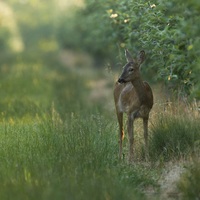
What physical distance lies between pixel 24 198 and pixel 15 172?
1.18 metres

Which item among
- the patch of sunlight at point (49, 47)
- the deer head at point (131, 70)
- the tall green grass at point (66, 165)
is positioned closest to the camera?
the tall green grass at point (66, 165)

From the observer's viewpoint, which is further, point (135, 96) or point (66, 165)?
point (135, 96)

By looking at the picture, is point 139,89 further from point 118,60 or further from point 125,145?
point 118,60

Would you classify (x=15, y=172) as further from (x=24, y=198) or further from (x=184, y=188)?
(x=184, y=188)

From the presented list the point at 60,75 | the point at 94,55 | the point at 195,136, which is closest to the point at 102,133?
the point at 195,136

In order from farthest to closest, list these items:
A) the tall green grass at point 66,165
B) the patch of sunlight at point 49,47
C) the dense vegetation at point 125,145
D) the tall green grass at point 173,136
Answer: the patch of sunlight at point 49,47 < the tall green grass at point 173,136 < the dense vegetation at point 125,145 < the tall green grass at point 66,165

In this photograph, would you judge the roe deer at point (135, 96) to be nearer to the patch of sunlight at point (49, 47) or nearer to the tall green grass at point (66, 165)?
the tall green grass at point (66, 165)

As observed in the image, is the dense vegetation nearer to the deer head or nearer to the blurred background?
the blurred background

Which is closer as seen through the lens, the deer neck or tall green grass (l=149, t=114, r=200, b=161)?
tall green grass (l=149, t=114, r=200, b=161)

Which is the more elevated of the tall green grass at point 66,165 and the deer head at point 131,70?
the deer head at point 131,70

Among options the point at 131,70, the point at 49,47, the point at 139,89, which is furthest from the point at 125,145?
the point at 49,47

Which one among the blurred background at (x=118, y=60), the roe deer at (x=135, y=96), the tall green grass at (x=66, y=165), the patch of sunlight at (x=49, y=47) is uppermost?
the patch of sunlight at (x=49, y=47)

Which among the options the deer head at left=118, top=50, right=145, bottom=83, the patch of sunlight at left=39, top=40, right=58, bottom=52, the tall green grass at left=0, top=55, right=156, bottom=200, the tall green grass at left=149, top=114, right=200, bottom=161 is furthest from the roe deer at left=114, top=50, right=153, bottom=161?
the patch of sunlight at left=39, top=40, right=58, bottom=52

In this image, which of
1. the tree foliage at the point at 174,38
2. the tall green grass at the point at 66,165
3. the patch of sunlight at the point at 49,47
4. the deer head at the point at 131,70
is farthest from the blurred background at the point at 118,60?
the patch of sunlight at the point at 49,47
